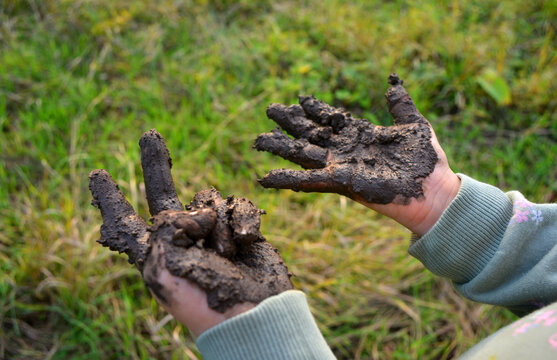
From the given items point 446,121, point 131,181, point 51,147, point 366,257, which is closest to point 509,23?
point 446,121

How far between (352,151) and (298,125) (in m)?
0.17

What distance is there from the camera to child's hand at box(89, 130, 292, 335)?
943 millimetres

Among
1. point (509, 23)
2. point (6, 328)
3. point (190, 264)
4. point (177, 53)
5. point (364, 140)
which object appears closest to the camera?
point (190, 264)

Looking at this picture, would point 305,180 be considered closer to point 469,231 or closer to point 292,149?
point 292,149

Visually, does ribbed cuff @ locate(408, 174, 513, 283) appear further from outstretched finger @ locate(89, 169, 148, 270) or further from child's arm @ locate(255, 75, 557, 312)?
outstretched finger @ locate(89, 169, 148, 270)

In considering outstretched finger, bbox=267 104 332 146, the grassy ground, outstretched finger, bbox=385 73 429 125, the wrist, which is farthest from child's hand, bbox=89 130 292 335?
the grassy ground

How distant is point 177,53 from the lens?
282cm

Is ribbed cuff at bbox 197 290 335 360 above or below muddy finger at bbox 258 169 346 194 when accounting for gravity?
below

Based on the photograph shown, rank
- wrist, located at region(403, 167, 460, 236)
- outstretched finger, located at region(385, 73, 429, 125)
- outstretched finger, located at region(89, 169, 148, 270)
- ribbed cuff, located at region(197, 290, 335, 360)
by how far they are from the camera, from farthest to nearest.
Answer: outstretched finger, located at region(385, 73, 429, 125) → wrist, located at region(403, 167, 460, 236) → outstretched finger, located at region(89, 169, 148, 270) → ribbed cuff, located at region(197, 290, 335, 360)

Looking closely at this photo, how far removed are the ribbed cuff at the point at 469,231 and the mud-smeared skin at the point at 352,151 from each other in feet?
0.36

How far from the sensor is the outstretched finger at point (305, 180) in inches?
45.8

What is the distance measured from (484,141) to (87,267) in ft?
7.26

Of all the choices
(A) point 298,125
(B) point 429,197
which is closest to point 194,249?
(A) point 298,125

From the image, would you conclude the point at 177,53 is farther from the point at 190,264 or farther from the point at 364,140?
the point at 190,264
